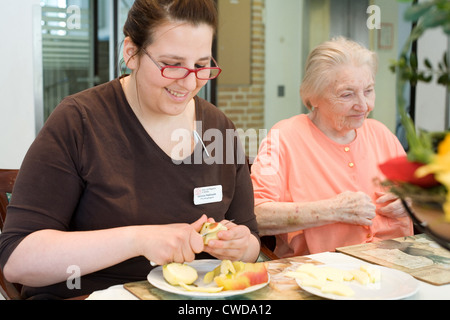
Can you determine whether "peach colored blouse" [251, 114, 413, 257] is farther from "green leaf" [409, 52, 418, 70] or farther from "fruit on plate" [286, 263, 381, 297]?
"green leaf" [409, 52, 418, 70]

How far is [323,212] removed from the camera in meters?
1.93

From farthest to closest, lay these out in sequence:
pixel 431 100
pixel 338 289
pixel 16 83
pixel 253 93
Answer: pixel 253 93 → pixel 431 100 → pixel 16 83 → pixel 338 289

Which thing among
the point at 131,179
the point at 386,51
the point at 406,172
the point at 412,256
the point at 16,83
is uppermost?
the point at 386,51

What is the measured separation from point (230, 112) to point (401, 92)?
5.12 meters

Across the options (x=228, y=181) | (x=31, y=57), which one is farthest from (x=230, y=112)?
(x=228, y=181)

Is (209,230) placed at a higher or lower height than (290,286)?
higher

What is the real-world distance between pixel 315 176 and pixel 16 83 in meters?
2.54

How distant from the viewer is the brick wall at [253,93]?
579 centimetres

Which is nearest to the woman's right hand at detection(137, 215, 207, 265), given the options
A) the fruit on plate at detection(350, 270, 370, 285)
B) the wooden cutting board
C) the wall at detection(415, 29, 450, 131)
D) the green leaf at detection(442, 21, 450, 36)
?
the fruit on plate at detection(350, 270, 370, 285)

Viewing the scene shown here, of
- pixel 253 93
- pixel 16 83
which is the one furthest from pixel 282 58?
pixel 16 83

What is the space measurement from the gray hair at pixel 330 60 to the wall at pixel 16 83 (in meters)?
2.34

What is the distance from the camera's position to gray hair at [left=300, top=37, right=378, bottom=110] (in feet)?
7.01

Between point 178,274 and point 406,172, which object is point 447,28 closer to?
point 406,172

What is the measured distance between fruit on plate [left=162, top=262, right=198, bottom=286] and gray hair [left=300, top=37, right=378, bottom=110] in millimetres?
1202
